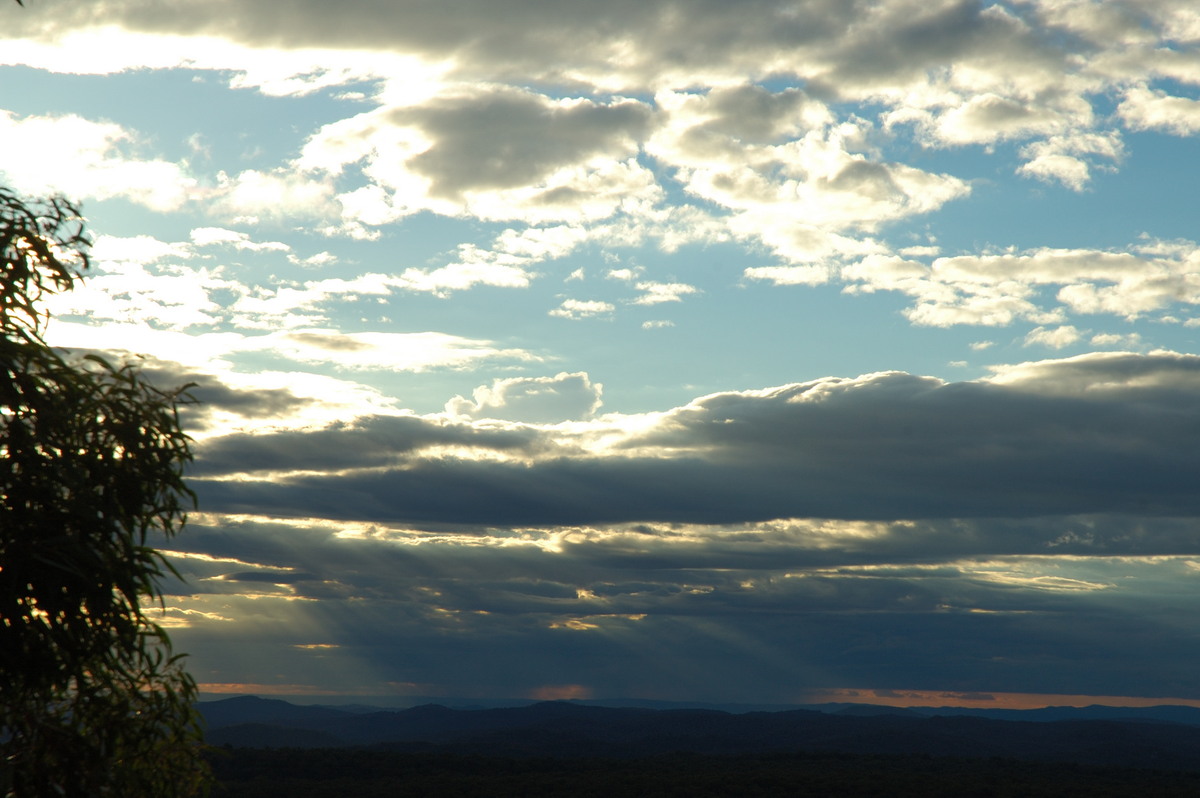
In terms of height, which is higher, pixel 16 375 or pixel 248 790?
pixel 16 375

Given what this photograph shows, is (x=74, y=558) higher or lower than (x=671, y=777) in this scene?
higher

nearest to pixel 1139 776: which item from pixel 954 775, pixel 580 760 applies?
pixel 954 775

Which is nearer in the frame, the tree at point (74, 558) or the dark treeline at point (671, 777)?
the tree at point (74, 558)

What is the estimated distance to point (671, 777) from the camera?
112 m

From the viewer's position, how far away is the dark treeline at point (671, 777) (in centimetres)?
10138

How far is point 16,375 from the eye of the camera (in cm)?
1708

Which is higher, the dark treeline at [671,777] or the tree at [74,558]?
the tree at [74,558]

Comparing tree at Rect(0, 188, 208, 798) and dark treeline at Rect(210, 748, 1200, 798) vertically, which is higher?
tree at Rect(0, 188, 208, 798)

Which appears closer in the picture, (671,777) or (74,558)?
(74,558)

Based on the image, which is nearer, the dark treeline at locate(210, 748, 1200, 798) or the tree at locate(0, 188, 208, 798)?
the tree at locate(0, 188, 208, 798)

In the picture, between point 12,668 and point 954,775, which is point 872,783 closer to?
point 954,775

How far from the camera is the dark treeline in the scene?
101 metres

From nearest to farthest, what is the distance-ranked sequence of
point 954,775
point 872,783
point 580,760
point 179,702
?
point 179,702
point 872,783
point 954,775
point 580,760

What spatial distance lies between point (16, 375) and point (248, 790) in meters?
102
